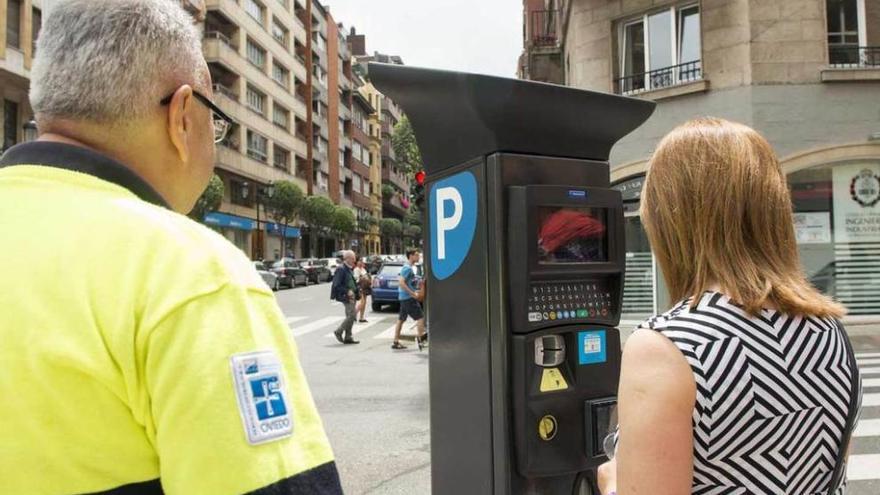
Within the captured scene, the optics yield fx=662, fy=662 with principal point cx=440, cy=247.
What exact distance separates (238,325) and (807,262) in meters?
12.9

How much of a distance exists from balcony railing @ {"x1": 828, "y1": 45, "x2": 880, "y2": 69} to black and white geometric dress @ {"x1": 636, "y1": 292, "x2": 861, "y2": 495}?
496 inches

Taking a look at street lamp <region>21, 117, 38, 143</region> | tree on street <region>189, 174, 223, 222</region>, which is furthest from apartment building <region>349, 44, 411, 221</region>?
street lamp <region>21, 117, 38, 143</region>

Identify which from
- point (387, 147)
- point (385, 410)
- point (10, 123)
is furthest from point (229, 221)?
point (387, 147)

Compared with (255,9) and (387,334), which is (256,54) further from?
(387,334)

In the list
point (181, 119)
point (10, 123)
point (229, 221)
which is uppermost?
point (10, 123)

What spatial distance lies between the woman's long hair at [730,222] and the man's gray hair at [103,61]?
1111mm

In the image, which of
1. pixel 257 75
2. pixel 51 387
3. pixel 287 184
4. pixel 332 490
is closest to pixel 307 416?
pixel 332 490

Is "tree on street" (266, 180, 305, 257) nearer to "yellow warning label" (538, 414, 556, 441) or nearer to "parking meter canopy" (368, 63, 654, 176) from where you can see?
"parking meter canopy" (368, 63, 654, 176)

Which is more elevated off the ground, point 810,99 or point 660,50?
point 660,50

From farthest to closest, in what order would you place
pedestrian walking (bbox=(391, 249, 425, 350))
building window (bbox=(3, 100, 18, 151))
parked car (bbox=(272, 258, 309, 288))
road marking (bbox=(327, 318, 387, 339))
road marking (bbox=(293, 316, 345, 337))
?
parked car (bbox=(272, 258, 309, 288)) → building window (bbox=(3, 100, 18, 151)) → road marking (bbox=(293, 316, 345, 337)) → road marking (bbox=(327, 318, 387, 339)) → pedestrian walking (bbox=(391, 249, 425, 350))

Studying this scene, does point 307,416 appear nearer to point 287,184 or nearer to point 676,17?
point 676,17

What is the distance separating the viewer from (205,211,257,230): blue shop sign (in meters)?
35.9

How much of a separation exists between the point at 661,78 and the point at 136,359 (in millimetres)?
13088

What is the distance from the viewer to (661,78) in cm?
1266
